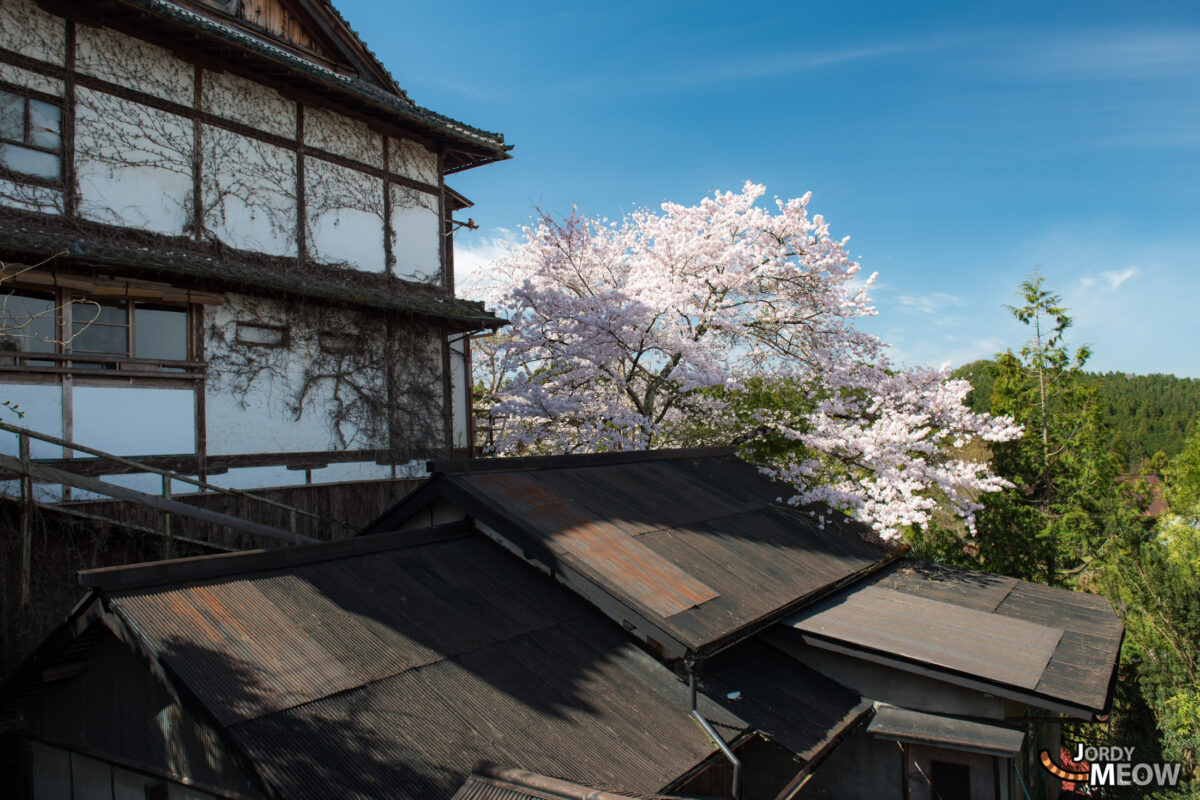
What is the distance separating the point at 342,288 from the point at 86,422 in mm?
4337

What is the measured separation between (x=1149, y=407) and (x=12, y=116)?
294 feet

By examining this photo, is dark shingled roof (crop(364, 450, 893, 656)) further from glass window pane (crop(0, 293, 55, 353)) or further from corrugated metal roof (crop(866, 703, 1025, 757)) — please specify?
glass window pane (crop(0, 293, 55, 353))

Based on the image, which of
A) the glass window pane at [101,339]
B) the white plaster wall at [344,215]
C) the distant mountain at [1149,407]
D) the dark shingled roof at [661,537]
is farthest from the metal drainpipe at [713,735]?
the distant mountain at [1149,407]

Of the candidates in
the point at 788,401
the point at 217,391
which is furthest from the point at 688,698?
the point at 788,401

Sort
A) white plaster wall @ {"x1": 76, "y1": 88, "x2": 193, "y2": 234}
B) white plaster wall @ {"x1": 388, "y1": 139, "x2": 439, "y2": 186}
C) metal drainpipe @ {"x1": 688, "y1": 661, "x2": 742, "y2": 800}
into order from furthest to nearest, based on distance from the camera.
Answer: white plaster wall @ {"x1": 388, "y1": 139, "x2": 439, "y2": 186} < white plaster wall @ {"x1": 76, "y1": 88, "x2": 193, "y2": 234} < metal drainpipe @ {"x1": 688, "y1": 661, "x2": 742, "y2": 800}

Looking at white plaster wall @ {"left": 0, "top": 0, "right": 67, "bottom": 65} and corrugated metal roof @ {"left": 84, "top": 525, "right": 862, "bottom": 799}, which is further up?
white plaster wall @ {"left": 0, "top": 0, "right": 67, "bottom": 65}

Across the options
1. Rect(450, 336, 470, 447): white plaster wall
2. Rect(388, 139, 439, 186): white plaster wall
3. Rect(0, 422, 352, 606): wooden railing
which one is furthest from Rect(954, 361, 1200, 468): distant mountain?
Rect(0, 422, 352, 606): wooden railing

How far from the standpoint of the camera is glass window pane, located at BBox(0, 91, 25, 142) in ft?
31.8

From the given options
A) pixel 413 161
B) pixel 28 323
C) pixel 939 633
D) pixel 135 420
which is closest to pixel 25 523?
pixel 135 420

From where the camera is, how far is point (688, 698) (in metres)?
6.49

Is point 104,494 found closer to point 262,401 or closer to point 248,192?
point 262,401

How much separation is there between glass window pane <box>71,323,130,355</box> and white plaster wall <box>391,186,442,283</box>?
5.06 meters

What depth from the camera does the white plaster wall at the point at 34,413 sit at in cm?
938

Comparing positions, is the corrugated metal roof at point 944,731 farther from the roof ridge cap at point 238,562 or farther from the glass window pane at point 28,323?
the glass window pane at point 28,323
